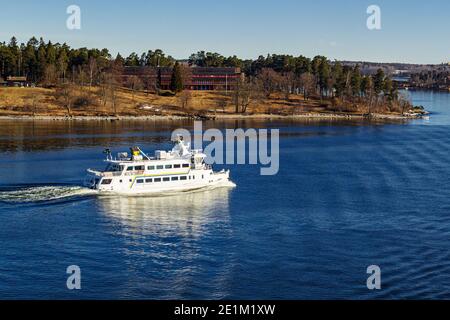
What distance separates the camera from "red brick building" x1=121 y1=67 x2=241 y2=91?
14100cm

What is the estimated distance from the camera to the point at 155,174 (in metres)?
51.7

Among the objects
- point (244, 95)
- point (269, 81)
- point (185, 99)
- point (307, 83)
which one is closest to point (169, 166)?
point (185, 99)

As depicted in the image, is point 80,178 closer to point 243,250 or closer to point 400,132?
point 243,250

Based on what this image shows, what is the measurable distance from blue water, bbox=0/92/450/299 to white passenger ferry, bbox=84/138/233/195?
1579mm

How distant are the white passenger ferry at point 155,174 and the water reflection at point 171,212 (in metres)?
1.04

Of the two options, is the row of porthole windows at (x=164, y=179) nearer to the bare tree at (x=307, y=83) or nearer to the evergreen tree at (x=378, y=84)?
the bare tree at (x=307, y=83)

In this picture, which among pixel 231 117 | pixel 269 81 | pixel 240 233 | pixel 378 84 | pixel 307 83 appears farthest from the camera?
pixel 269 81

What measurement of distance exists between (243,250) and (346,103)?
109 m

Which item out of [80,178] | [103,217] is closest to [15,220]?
[103,217]

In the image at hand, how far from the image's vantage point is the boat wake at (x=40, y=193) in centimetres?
Result: 4629

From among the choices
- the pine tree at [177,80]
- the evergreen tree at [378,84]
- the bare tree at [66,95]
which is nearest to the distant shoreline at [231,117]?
the bare tree at [66,95]

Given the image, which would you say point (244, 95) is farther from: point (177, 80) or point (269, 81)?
point (269, 81)

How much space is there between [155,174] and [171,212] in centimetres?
687

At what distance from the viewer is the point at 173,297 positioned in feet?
97.8
